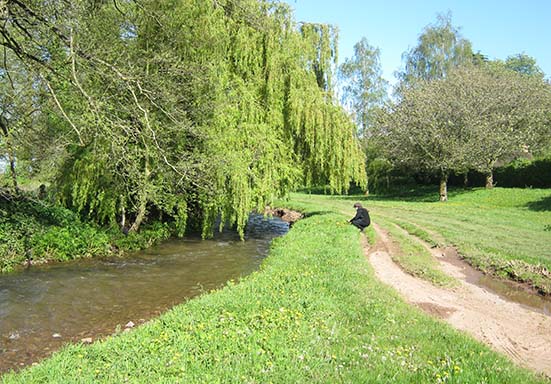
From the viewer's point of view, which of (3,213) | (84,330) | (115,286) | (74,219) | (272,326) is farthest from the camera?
(74,219)

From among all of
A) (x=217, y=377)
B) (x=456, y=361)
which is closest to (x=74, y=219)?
(x=217, y=377)

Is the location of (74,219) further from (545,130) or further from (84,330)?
(545,130)

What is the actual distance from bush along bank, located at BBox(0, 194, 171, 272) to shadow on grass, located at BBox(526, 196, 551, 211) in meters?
22.0

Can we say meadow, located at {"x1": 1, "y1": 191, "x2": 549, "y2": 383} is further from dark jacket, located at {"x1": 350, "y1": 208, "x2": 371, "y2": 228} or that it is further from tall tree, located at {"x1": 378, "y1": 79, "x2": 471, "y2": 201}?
tall tree, located at {"x1": 378, "y1": 79, "x2": 471, "y2": 201}

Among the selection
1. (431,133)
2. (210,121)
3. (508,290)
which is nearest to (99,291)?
(210,121)

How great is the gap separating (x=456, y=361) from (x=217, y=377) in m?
3.01

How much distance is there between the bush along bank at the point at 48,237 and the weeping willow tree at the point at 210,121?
647 mm

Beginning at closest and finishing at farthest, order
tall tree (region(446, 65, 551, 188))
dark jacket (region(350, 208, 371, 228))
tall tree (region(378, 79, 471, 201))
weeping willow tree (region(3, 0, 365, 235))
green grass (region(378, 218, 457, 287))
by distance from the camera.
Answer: green grass (region(378, 218, 457, 287))
weeping willow tree (region(3, 0, 365, 235))
dark jacket (region(350, 208, 371, 228))
tall tree (region(446, 65, 551, 188))
tall tree (region(378, 79, 471, 201))

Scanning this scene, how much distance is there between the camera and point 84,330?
8102 millimetres

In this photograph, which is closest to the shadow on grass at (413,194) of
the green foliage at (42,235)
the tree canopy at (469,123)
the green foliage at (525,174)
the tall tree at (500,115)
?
the tree canopy at (469,123)

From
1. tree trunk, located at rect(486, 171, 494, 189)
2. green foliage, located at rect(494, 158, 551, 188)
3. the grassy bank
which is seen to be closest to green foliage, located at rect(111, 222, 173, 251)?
the grassy bank

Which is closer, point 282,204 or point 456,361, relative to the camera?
point 456,361

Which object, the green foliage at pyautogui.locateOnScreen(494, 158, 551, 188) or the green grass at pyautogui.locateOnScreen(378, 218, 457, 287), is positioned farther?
the green foliage at pyautogui.locateOnScreen(494, 158, 551, 188)

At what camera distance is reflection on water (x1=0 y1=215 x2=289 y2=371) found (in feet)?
25.5
